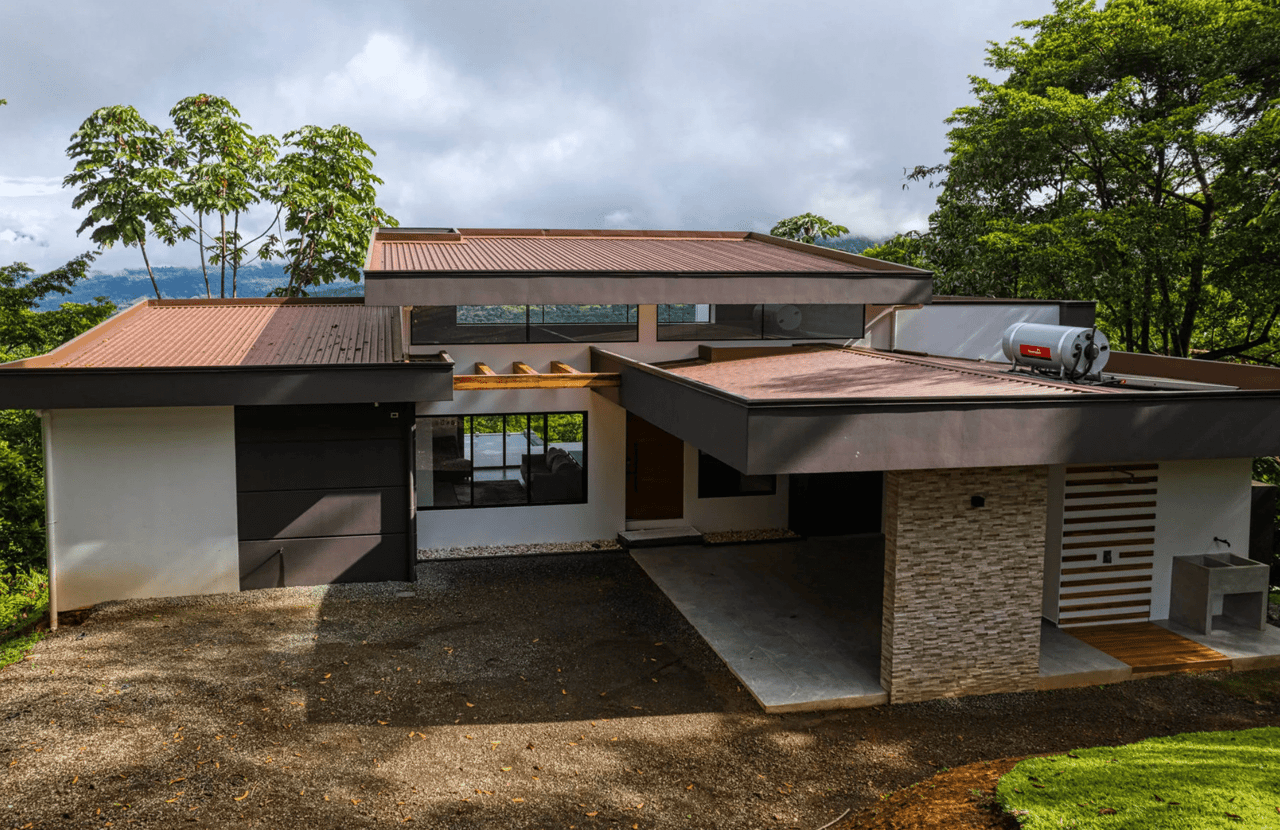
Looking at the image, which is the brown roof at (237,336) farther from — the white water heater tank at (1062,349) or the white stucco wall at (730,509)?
the white water heater tank at (1062,349)

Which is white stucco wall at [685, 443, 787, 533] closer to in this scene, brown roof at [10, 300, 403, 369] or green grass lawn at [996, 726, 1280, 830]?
brown roof at [10, 300, 403, 369]

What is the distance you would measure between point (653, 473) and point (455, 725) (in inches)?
312

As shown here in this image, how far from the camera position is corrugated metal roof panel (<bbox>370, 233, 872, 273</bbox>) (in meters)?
15.1

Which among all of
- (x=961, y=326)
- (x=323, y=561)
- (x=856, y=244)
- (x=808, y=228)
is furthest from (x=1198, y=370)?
(x=856, y=244)

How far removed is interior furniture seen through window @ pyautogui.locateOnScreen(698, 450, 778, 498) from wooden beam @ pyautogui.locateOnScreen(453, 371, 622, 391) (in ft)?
9.84

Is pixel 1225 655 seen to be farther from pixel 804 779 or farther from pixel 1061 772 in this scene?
pixel 804 779

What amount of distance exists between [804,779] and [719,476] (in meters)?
8.83

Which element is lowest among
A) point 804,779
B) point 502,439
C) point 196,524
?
point 804,779

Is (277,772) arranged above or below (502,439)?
below

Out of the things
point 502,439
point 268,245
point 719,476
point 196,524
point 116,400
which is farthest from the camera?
point 268,245

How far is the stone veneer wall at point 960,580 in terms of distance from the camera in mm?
9398

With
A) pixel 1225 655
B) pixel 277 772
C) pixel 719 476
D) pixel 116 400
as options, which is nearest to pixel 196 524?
pixel 116 400

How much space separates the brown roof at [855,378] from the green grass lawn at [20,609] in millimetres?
9251

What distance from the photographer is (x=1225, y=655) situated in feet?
35.7
